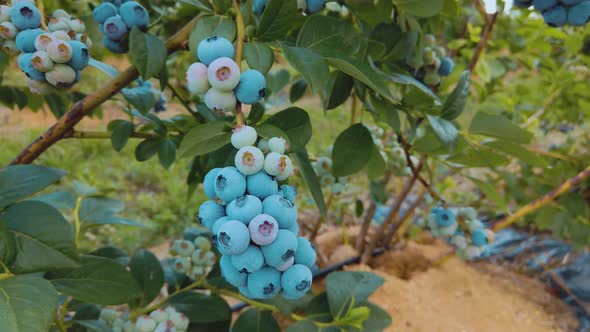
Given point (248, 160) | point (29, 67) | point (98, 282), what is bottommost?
point (98, 282)

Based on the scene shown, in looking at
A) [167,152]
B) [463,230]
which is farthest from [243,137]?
[463,230]

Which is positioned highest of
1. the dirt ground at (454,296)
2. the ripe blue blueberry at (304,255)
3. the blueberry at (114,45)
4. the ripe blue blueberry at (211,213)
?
the blueberry at (114,45)

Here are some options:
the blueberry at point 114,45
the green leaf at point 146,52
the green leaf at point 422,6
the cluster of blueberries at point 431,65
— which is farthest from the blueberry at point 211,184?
the cluster of blueberries at point 431,65

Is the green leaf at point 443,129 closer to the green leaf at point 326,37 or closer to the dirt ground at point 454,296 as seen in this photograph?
the green leaf at point 326,37

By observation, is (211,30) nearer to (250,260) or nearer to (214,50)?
(214,50)

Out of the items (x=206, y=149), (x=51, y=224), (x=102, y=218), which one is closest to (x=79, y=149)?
(x=102, y=218)

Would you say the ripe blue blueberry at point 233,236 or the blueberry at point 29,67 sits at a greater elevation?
the blueberry at point 29,67
